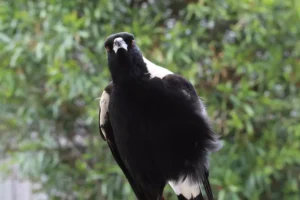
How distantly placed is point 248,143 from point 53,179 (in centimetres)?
85

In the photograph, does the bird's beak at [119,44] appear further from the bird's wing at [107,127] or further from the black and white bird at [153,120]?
the bird's wing at [107,127]

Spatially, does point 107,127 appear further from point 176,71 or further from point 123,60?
point 176,71

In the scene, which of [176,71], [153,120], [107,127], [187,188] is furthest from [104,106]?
[176,71]

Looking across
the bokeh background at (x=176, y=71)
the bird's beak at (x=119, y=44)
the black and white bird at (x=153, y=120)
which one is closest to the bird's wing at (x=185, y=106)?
the black and white bird at (x=153, y=120)

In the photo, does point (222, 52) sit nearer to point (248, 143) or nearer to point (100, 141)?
point (248, 143)

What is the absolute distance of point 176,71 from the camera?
79.4 inches

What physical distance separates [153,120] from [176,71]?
0.82 metres

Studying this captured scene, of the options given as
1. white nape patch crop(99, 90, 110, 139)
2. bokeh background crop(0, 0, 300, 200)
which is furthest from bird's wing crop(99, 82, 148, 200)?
bokeh background crop(0, 0, 300, 200)

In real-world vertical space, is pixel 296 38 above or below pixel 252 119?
above

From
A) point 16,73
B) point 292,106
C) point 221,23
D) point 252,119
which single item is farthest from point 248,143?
point 16,73

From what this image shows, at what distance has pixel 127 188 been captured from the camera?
2.01 m

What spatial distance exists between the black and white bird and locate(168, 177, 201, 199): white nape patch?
0.12 feet

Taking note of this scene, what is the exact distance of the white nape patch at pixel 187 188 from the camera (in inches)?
53.8

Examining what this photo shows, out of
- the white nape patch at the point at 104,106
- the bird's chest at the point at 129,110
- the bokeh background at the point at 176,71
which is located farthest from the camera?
the bokeh background at the point at 176,71
